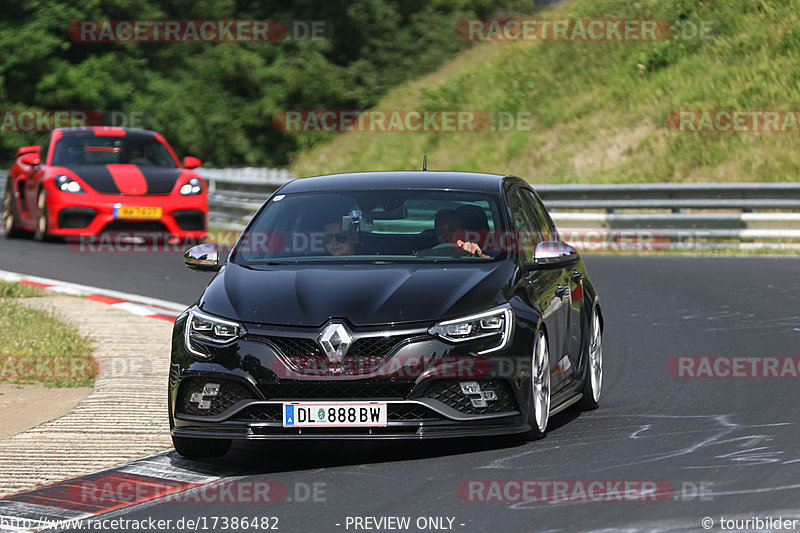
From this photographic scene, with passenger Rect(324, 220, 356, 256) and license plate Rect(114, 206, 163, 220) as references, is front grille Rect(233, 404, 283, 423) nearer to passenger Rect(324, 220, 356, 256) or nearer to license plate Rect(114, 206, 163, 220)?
passenger Rect(324, 220, 356, 256)

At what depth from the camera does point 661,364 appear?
10758 millimetres

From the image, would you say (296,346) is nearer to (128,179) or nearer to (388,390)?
(388,390)

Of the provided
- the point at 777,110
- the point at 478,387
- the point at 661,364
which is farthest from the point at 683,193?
the point at 478,387

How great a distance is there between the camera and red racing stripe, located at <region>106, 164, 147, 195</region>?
2023cm

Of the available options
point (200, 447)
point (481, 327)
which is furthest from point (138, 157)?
point (481, 327)

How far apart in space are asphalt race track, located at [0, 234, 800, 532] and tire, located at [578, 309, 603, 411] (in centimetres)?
13

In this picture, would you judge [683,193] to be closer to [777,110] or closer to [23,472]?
[777,110]

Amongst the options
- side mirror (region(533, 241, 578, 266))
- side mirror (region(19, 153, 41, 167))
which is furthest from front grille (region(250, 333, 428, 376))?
side mirror (region(19, 153, 41, 167))

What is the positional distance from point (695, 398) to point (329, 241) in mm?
2535

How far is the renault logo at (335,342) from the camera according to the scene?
23.4 ft

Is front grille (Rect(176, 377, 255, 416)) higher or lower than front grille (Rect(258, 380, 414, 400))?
lower

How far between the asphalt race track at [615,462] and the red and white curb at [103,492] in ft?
0.58

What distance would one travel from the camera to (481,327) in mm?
7371

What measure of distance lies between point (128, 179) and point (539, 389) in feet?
44.6
